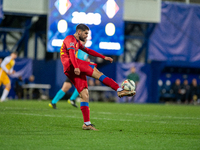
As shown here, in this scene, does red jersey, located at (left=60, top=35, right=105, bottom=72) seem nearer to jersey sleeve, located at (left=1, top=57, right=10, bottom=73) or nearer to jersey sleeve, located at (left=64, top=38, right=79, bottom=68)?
jersey sleeve, located at (left=64, top=38, right=79, bottom=68)

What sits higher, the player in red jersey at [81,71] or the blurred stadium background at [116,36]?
the blurred stadium background at [116,36]

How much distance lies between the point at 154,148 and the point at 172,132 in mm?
1931

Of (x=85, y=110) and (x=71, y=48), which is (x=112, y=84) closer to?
(x=85, y=110)

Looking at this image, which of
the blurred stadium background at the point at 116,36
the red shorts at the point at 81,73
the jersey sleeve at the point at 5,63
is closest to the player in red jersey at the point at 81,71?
the red shorts at the point at 81,73

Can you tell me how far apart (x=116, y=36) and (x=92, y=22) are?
1570mm

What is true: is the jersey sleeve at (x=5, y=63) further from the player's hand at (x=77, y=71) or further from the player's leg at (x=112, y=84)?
the player's hand at (x=77, y=71)

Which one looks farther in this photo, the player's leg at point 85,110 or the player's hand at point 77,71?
the player's leg at point 85,110

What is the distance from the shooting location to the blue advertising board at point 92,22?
840 inches

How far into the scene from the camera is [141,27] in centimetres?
2781

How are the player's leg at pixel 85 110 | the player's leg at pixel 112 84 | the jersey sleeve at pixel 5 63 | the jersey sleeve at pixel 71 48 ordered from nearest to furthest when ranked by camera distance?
1. the player's leg at pixel 112 84
2. the jersey sleeve at pixel 71 48
3. the player's leg at pixel 85 110
4. the jersey sleeve at pixel 5 63

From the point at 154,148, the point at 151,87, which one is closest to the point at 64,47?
the point at 154,148

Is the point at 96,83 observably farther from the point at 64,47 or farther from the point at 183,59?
the point at 64,47

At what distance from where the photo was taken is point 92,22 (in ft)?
72.0

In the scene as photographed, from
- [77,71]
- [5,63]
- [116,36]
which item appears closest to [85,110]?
[77,71]
